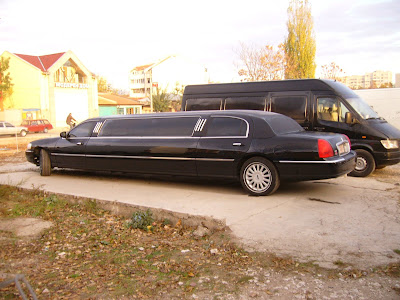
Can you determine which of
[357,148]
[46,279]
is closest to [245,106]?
[357,148]

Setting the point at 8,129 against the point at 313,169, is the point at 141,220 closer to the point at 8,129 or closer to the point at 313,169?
the point at 313,169

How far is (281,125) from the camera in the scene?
729cm

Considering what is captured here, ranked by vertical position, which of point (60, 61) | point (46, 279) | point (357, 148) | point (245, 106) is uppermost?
point (60, 61)

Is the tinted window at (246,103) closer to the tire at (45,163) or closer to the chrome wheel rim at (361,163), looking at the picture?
the chrome wheel rim at (361,163)

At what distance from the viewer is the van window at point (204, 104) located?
10578 millimetres

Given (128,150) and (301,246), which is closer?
(301,246)

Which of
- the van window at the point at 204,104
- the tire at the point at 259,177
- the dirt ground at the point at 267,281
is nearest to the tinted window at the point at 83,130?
the van window at the point at 204,104

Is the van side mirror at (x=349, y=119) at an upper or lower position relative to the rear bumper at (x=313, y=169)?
upper

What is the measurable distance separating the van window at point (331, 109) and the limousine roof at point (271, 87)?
271 millimetres

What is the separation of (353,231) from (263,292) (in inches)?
79.4

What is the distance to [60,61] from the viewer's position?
4572 centimetres

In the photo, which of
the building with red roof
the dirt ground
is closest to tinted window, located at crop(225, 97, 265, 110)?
the dirt ground

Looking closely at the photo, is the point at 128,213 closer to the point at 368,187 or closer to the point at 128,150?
the point at 128,150

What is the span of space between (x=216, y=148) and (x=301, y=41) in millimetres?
27662
